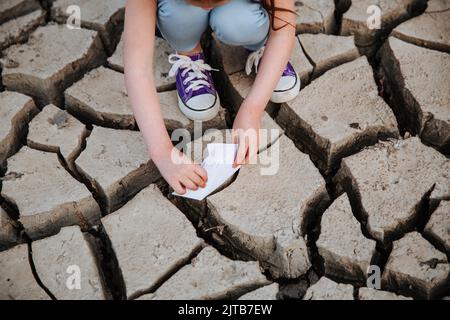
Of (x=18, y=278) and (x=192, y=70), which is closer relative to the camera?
(x=18, y=278)

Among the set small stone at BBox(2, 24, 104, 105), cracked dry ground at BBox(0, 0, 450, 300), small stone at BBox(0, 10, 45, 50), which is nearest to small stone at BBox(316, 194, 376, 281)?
cracked dry ground at BBox(0, 0, 450, 300)

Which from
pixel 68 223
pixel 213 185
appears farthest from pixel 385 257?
pixel 68 223

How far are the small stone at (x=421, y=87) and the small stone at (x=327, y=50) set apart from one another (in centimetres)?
13

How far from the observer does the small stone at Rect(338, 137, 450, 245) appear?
1.74m

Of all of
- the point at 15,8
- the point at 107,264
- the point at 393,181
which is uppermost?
the point at 15,8

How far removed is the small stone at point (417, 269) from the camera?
63.2 inches

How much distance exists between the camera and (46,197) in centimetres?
186

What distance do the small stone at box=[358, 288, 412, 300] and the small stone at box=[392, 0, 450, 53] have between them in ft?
3.34

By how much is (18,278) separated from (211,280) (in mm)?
571

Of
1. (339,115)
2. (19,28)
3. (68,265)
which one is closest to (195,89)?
(339,115)

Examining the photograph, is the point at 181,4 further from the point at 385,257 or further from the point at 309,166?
the point at 385,257

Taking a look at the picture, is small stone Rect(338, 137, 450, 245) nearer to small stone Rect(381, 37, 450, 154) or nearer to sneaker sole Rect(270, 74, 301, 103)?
small stone Rect(381, 37, 450, 154)

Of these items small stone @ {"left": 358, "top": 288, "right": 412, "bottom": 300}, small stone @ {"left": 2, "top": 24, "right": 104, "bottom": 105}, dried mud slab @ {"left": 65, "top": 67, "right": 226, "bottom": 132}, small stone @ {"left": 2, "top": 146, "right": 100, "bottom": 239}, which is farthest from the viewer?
small stone @ {"left": 2, "top": 24, "right": 104, "bottom": 105}

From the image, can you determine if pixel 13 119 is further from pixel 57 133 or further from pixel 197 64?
pixel 197 64
